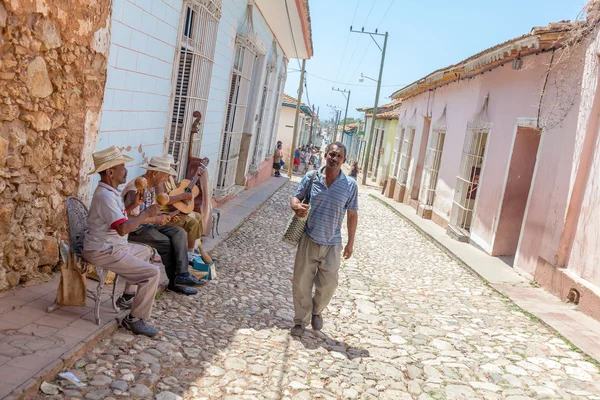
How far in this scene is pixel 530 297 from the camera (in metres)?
7.11

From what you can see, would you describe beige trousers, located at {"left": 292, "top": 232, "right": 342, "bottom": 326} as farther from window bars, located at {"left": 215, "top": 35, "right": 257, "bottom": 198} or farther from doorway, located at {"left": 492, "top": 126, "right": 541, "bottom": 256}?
doorway, located at {"left": 492, "top": 126, "right": 541, "bottom": 256}

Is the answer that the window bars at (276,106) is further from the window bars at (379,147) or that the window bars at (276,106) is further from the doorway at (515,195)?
the window bars at (379,147)

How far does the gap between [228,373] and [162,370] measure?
43 centimetres

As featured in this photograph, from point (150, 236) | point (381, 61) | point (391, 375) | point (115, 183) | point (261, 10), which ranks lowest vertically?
point (391, 375)

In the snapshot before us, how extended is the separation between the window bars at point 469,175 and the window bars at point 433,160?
7.85 ft

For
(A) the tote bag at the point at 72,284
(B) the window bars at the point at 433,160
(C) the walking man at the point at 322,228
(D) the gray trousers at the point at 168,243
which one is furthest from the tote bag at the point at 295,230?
(B) the window bars at the point at 433,160

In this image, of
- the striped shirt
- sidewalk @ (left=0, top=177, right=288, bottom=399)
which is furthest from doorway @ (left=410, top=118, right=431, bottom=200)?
sidewalk @ (left=0, top=177, right=288, bottom=399)

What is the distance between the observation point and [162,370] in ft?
12.1

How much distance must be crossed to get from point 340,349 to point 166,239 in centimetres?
175

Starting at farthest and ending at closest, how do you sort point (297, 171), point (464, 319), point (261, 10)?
1. point (297, 171)
2. point (261, 10)
3. point (464, 319)

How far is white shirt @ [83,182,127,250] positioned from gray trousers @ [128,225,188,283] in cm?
108

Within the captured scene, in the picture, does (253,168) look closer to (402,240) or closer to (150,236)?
(402,240)

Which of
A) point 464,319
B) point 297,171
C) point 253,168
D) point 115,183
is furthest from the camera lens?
point 297,171

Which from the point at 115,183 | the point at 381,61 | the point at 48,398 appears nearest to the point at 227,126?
the point at 115,183
